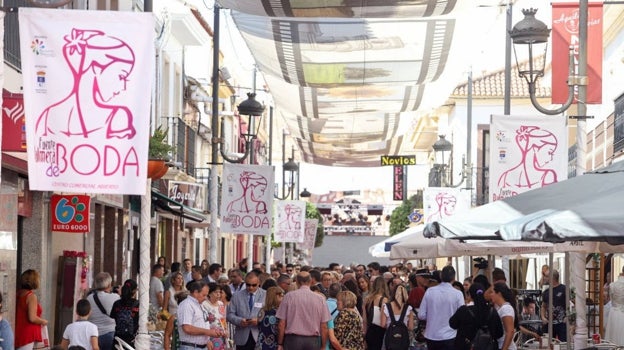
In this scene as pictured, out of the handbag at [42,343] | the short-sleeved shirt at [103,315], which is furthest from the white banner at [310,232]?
the handbag at [42,343]

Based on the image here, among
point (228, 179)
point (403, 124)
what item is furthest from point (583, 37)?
point (403, 124)

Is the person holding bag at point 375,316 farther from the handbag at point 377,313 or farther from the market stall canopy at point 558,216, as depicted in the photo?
the market stall canopy at point 558,216

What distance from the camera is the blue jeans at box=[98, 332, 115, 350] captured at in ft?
53.6

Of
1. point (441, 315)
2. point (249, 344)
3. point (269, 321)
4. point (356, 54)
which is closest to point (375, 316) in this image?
point (441, 315)

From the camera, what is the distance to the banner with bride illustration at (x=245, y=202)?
2725 cm

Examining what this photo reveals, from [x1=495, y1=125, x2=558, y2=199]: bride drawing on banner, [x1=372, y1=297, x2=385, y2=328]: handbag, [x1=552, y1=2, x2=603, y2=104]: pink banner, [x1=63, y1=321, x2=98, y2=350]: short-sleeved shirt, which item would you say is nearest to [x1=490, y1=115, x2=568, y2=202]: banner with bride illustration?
[x1=495, y1=125, x2=558, y2=199]: bride drawing on banner

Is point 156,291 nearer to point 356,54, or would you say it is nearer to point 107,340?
point 107,340

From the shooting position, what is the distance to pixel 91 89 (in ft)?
33.9

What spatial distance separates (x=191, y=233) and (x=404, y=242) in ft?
69.2

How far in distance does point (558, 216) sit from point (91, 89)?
3.73 metres

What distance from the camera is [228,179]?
27.3 m

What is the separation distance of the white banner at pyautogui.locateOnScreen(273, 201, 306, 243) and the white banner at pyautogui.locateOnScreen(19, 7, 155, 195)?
31.9 meters

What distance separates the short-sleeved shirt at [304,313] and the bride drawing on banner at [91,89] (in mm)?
5450

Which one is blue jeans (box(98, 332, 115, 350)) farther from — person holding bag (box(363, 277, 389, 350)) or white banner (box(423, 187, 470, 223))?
white banner (box(423, 187, 470, 223))
